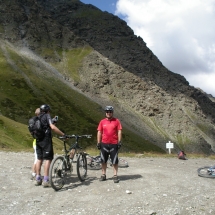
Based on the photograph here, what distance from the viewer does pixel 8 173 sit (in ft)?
51.3

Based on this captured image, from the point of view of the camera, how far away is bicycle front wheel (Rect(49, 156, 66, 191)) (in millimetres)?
12527

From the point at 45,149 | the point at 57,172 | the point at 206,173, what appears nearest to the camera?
the point at 57,172

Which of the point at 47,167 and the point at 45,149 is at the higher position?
the point at 45,149

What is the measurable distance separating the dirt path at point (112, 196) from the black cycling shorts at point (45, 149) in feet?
4.65

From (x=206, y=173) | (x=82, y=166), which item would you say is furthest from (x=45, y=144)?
(x=206, y=173)

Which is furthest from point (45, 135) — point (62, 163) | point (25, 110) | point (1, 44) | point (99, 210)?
point (1, 44)

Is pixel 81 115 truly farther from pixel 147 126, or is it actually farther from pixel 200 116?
pixel 200 116

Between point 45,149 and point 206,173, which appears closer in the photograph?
point 45,149

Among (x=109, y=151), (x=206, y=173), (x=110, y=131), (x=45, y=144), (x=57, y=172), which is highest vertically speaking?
(x=110, y=131)

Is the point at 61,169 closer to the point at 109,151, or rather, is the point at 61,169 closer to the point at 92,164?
the point at 109,151

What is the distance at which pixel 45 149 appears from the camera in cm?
1363

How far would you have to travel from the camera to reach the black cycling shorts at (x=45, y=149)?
1355 cm

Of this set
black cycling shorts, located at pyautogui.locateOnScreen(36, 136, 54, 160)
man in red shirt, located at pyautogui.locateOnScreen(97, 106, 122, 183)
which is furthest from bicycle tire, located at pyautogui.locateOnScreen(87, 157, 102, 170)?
black cycling shorts, located at pyautogui.locateOnScreen(36, 136, 54, 160)

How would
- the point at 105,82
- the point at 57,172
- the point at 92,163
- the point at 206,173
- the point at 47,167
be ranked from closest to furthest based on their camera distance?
1. the point at 57,172
2. the point at 47,167
3. the point at 206,173
4. the point at 92,163
5. the point at 105,82
